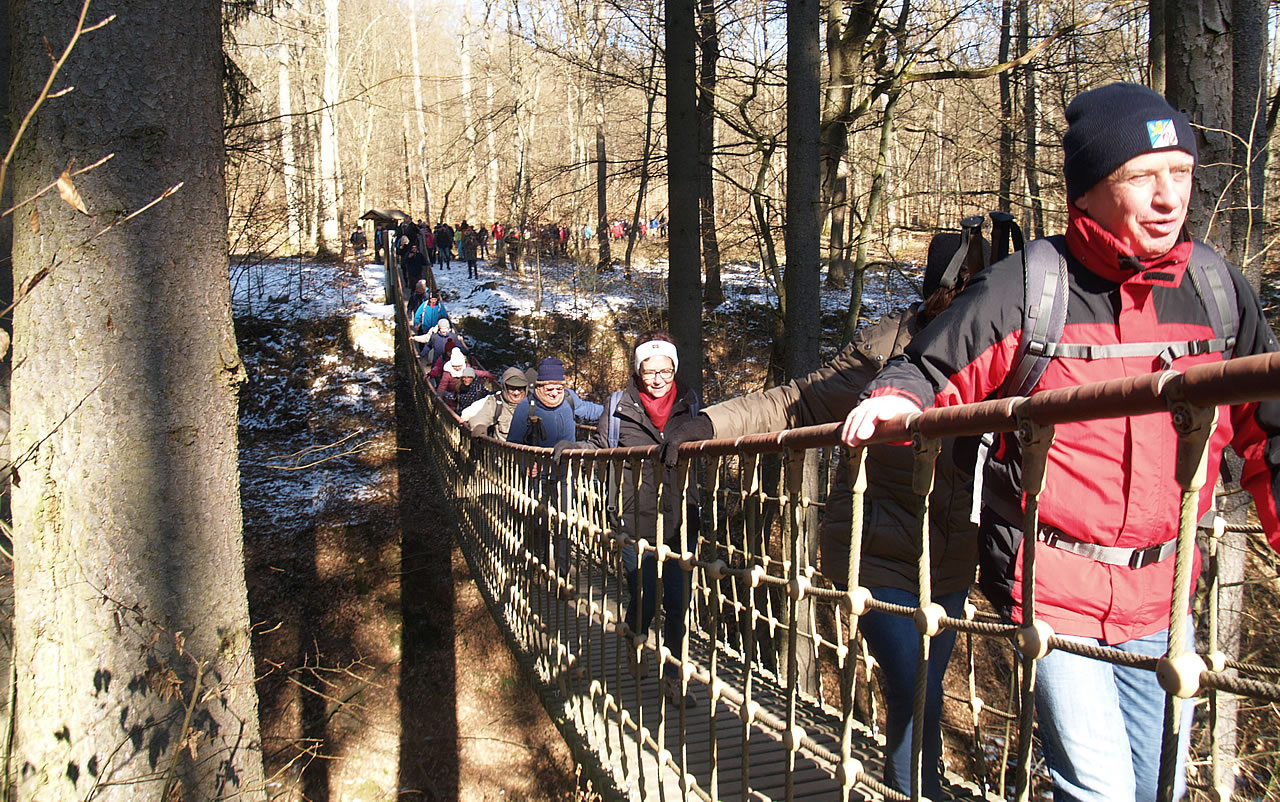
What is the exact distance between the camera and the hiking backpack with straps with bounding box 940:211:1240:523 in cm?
118

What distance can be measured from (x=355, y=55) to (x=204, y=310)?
20.2 metres

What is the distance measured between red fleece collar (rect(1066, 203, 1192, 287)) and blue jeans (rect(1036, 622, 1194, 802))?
482 millimetres

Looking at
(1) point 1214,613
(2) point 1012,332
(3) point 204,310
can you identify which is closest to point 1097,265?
(2) point 1012,332

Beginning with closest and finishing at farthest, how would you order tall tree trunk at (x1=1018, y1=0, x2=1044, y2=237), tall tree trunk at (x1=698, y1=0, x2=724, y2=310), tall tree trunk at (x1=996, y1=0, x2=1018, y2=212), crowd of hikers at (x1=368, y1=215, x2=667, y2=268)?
tall tree trunk at (x1=1018, y1=0, x2=1044, y2=237) → tall tree trunk at (x1=996, y1=0, x2=1018, y2=212) → tall tree trunk at (x1=698, y1=0, x2=724, y2=310) → crowd of hikers at (x1=368, y1=215, x2=667, y2=268)

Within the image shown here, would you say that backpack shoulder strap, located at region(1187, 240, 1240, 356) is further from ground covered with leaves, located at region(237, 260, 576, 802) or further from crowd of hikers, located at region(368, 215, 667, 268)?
crowd of hikers, located at region(368, 215, 667, 268)

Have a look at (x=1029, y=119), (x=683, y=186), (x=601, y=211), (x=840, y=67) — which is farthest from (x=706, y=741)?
(x=601, y=211)

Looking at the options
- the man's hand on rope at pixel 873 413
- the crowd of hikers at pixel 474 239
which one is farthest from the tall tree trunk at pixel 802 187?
the crowd of hikers at pixel 474 239

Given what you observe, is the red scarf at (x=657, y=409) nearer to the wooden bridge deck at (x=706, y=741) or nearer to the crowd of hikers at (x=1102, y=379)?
the wooden bridge deck at (x=706, y=741)

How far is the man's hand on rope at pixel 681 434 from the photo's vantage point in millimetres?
2016

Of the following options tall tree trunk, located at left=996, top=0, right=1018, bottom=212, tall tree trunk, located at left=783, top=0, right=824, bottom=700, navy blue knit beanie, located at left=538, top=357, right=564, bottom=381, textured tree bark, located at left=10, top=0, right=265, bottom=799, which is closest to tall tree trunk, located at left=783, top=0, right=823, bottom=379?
tall tree trunk, located at left=783, top=0, right=824, bottom=700

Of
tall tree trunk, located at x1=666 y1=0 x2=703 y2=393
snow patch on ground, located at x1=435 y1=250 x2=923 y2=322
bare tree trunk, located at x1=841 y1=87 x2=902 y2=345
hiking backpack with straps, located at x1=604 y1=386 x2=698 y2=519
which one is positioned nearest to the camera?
hiking backpack with straps, located at x1=604 y1=386 x2=698 y2=519

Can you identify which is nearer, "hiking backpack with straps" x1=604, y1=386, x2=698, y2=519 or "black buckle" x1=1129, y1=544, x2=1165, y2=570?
"black buckle" x1=1129, y1=544, x2=1165, y2=570

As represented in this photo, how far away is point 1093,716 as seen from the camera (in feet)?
3.84

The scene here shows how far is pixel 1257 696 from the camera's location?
0.83 metres
